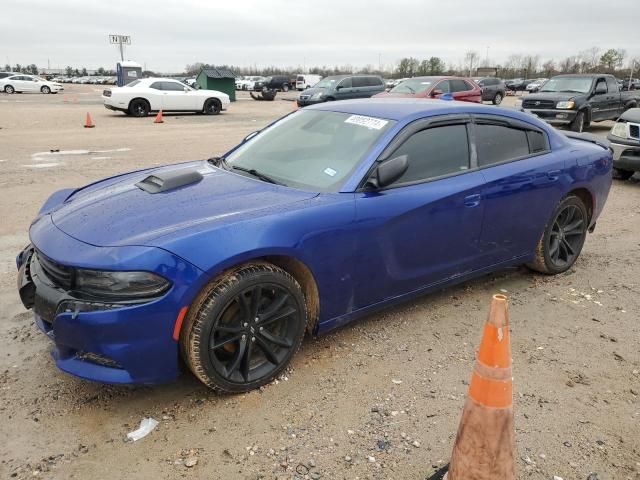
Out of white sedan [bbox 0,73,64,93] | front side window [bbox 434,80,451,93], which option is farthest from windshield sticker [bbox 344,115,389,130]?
white sedan [bbox 0,73,64,93]

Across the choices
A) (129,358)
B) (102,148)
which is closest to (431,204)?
(129,358)

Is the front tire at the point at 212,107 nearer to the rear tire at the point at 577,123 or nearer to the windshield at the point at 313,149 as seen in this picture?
the rear tire at the point at 577,123

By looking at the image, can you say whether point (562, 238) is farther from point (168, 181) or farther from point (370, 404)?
point (168, 181)

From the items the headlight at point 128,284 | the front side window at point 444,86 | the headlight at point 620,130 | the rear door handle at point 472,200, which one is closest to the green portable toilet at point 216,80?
the front side window at point 444,86

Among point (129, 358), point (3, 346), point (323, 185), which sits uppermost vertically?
point (323, 185)

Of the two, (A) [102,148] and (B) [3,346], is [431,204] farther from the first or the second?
(A) [102,148]

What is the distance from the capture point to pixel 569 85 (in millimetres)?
15711

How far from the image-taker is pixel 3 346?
135 inches

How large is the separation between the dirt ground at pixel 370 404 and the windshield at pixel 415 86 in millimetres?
12810

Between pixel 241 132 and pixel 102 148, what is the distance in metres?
4.60

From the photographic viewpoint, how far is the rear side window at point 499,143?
4008 millimetres

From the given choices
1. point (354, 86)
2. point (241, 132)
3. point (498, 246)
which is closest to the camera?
point (498, 246)

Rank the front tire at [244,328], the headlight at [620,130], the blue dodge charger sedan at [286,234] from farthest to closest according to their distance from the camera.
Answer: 1. the headlight at [620,130]
2. the front tire at [244,328]
3. the blue dodge charger sedan at [286,234]

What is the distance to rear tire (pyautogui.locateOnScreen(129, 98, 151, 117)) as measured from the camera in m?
20.0
